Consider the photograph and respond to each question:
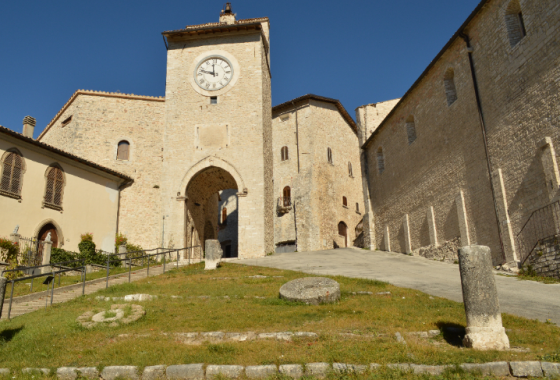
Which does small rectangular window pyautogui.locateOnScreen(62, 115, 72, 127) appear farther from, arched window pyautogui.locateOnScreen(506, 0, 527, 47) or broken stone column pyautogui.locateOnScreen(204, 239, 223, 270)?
arched window pyautogui.locateOnScreen(506, 0, 527, 47)

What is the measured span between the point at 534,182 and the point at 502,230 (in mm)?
2341

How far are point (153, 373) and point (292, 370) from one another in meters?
1.96

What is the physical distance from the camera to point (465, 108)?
19781mm

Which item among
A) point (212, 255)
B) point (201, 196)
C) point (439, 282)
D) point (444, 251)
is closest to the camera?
point (439, 282)

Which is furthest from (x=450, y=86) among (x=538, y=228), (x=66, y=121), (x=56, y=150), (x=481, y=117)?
(x=66, y=121)

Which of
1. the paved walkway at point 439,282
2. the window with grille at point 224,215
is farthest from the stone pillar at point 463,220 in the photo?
the window with grille at point 224,215

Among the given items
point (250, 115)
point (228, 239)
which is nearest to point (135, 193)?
point (250, 115)

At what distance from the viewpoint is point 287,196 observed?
1475 inches

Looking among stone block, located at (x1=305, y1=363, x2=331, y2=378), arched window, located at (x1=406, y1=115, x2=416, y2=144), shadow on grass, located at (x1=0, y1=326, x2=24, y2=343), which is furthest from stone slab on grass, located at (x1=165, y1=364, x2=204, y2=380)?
arched window, located at (x1=406, y1=115, x2=416, y2=144)

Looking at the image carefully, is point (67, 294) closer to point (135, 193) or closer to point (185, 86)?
point (135, 193)

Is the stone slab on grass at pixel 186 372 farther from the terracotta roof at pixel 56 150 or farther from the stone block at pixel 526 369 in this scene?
the terracotta roof at pixel 56 150

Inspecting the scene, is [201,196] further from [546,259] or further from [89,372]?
[89,372]

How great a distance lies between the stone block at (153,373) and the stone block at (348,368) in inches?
95.0

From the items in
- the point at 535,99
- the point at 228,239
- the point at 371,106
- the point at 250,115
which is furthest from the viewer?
the point at 228,239
